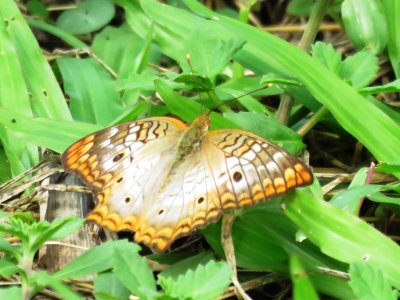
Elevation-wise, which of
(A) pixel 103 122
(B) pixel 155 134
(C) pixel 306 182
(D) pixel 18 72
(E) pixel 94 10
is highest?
(E) pixel 94 10

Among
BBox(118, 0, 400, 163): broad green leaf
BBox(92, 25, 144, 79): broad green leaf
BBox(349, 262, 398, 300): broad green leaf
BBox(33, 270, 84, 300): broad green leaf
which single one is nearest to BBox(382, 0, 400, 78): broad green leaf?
BBox(118, 0, 400, 163): broad green leaf

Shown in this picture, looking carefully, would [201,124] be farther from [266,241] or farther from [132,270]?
[132,270]

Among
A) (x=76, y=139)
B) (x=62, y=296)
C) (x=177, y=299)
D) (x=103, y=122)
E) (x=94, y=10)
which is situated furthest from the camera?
(x=94, y=10)

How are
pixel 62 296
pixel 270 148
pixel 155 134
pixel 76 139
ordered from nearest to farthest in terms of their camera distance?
pixel 62 296, pixel 270 148, pixel 155 134, pixel 76 139

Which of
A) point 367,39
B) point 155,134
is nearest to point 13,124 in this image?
point 155,134

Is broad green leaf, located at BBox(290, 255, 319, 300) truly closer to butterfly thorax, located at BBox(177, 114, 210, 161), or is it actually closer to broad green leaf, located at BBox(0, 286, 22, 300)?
butterfly thorax, located at BBox(177, 114, 210, 161)

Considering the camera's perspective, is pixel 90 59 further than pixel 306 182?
Yes

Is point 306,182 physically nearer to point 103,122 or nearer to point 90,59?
Result: point 103,122
